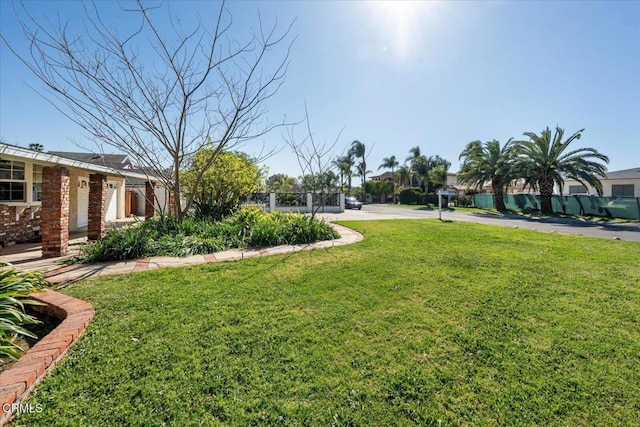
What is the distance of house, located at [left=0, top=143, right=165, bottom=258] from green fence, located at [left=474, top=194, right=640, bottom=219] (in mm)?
27094

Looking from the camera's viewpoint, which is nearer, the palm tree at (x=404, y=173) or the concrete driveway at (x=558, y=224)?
the concrete driveway at (x=558, y=224)

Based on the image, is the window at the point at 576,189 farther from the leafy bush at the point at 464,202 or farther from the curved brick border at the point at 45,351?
the curved brick border at the point at 45,351

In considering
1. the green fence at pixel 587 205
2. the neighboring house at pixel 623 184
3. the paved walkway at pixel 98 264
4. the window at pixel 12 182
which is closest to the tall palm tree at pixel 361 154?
the green fence at pixel 587 205

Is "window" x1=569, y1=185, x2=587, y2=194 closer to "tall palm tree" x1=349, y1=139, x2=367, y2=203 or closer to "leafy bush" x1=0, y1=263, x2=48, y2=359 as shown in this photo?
"tall palm tree" x1=349, y1=139, x2=367, y2=203

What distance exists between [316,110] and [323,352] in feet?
25.9

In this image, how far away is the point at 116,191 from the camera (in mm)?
13461

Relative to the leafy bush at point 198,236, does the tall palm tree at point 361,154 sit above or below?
above

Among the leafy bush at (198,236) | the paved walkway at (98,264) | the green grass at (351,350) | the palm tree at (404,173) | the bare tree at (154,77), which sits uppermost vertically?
the palm tree at (404,173)

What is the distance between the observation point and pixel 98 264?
5.27m

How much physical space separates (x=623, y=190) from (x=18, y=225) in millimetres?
40877

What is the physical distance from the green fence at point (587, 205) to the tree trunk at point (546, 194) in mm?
941

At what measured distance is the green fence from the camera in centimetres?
1762

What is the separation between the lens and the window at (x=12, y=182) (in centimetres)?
778

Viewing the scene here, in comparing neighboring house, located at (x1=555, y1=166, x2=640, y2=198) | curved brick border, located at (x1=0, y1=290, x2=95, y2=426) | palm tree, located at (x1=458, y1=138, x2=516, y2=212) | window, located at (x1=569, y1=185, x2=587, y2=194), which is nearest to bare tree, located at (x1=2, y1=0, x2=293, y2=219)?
curved brick border, located at (x1=0, y1=290, x2=95, y2=426)
